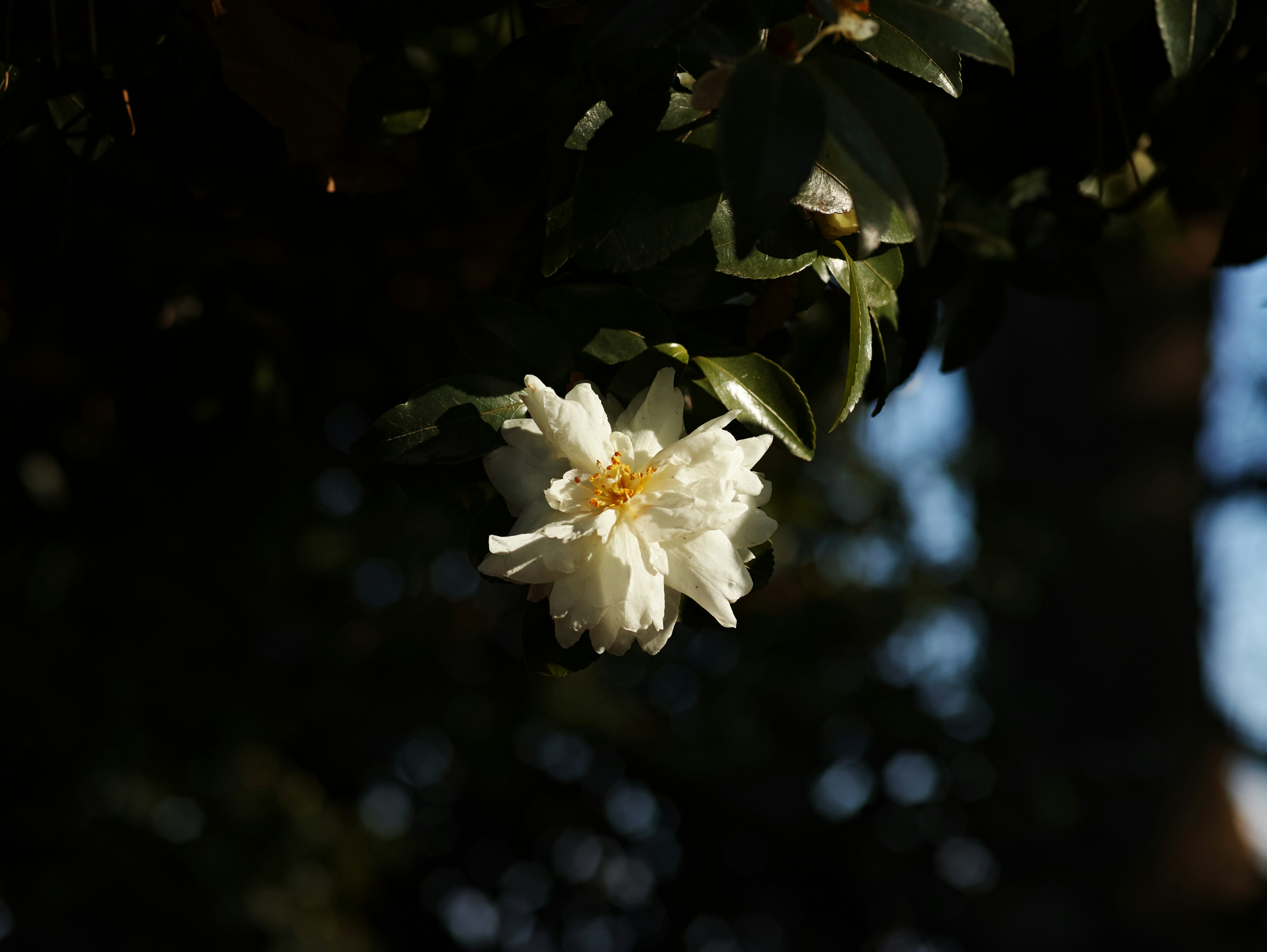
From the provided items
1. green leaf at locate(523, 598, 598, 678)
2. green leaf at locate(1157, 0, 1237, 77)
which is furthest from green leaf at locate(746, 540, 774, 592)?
green leaf at locate(1157, 0, 1237, 77)

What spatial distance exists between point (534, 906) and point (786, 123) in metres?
2.64

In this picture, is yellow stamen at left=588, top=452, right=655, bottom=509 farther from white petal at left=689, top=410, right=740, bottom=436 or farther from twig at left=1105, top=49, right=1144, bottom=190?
twig at left=1105, top=49, right=1144, bottom=190

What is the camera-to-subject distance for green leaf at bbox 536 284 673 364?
0.54m

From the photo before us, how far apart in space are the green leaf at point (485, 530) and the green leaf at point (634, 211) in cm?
15

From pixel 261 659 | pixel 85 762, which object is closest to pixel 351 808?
pixel 261 659

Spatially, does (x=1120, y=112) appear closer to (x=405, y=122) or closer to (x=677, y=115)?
(x=677, y=115)

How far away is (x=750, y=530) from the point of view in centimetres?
53

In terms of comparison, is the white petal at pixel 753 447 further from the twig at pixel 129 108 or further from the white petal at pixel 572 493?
the twig at pixel 129 108

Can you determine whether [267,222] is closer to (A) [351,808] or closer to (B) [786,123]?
(B) [786,123]

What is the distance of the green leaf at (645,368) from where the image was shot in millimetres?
531

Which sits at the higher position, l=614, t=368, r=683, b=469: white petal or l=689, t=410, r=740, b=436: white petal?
l=689, t=410, r=740, b=436: white petal

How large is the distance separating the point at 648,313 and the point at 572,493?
0.12m

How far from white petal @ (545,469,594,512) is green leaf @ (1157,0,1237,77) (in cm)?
41

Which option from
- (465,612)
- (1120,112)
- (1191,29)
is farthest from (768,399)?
(465,612)
